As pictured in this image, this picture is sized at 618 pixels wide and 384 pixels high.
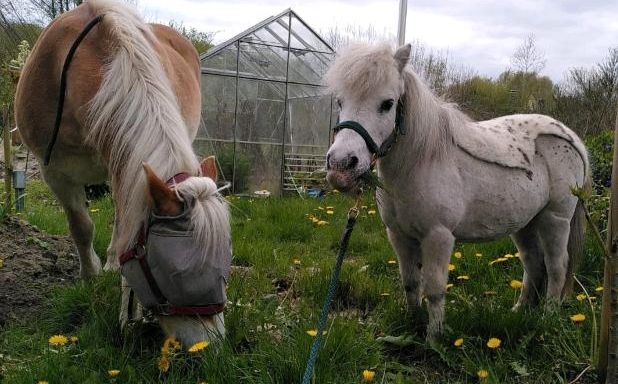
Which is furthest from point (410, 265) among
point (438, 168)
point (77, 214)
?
point (77, 214)

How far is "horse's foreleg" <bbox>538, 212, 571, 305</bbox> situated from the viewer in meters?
3.35

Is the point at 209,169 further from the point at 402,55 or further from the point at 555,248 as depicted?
the point at 555,248

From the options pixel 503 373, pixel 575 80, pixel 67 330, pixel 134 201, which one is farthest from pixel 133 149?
pixel 575 80

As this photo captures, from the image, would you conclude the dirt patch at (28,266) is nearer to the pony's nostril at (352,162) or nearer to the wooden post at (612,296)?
the pony's nostril at (352,162)

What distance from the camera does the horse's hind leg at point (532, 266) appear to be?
3594mm

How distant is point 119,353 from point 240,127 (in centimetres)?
810

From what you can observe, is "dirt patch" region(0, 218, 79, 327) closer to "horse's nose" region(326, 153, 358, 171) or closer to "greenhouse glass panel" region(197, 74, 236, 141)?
"horse's nose" region(326, 153, 358, 171)

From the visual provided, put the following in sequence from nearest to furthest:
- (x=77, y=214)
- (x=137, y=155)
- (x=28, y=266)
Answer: (x=137, y=155) → (x=77, y=214) → (x=28, y=266)

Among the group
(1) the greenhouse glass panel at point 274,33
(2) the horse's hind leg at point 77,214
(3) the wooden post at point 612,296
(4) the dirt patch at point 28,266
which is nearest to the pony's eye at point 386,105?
(3) the wooden post at point 612,296

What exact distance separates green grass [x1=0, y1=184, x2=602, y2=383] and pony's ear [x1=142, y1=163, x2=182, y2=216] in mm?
632

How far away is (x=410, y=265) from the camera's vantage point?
3.07 metres

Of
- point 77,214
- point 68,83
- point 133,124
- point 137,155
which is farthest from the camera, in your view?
point 77,214

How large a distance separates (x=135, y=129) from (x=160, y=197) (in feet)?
1.54

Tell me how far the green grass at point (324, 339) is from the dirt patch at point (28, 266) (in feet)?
0.68
